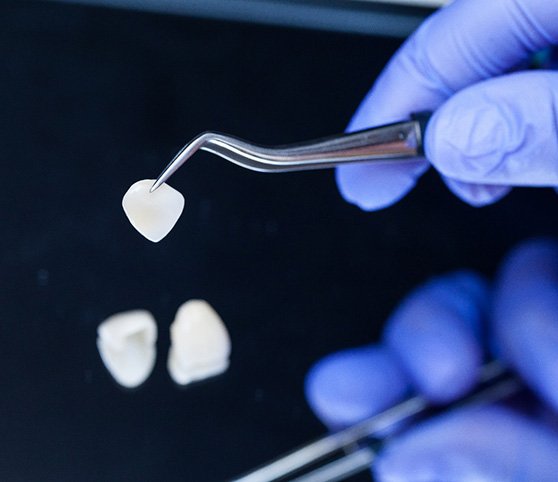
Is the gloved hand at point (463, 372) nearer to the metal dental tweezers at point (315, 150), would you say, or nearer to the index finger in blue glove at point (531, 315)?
the index finger in blue glove at point (531, 315)

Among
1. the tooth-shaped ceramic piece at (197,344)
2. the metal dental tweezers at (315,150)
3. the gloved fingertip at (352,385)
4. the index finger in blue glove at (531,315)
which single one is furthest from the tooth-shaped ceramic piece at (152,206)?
the index finger in blue glove at (531,315)

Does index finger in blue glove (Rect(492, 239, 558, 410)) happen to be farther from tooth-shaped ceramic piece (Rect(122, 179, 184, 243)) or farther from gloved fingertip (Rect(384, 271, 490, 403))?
tooth-shaped ceramic piece (Rect(122, 179, 184, 243))

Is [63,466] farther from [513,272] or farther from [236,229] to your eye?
[513,272]

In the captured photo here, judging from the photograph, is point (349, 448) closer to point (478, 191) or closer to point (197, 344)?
point (197, 344)

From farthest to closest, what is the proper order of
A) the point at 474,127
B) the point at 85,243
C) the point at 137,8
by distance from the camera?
1. the point at 137,8
2. the point at 85,243
3. the point at 474,127

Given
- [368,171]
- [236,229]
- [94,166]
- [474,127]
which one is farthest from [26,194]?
[474,127]

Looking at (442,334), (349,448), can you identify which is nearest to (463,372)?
(442,334)
